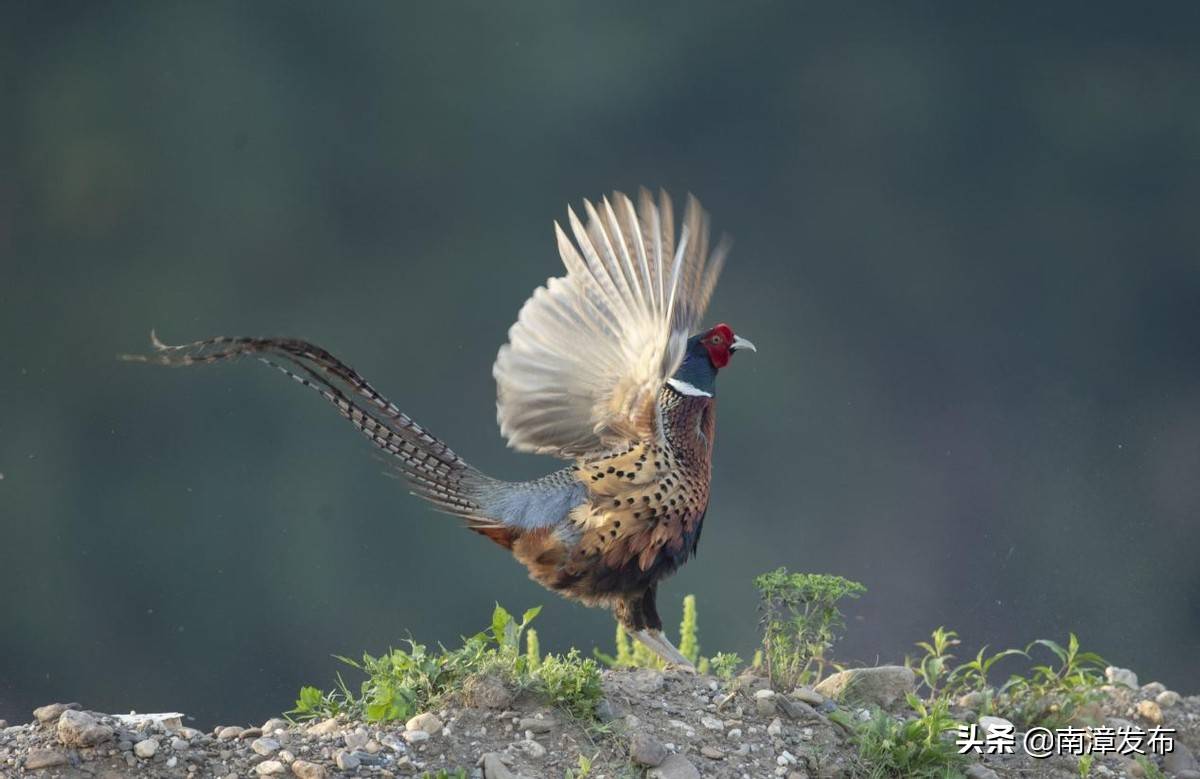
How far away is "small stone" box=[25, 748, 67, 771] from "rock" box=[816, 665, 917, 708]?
10.4ft

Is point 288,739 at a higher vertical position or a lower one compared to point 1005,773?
lower

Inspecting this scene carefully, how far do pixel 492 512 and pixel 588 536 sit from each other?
486 millimetres

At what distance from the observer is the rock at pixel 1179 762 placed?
633 cm

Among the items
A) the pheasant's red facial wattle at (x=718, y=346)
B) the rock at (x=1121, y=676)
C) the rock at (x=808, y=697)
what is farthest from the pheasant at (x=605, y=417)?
the rock at (x=1121, y=676)

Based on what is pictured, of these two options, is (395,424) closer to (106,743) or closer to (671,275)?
(671,275)

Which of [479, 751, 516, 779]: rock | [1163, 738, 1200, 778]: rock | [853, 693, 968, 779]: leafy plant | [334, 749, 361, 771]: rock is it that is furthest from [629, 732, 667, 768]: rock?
[1163, 738, 1200, 778]: rock

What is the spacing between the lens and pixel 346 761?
508cm

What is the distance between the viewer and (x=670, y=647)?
6.80 meters

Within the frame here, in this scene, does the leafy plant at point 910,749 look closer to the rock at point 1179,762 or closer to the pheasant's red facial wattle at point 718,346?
the rock at point 1179,762

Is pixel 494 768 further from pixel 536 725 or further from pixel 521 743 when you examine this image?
pixel 536 725

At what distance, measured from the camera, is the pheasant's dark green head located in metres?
6.79

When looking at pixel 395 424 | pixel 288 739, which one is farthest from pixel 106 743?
pixel 395 424

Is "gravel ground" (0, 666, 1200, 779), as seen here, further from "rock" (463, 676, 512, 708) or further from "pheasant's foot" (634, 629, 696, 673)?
"pheasant's foot" (634, 629, 696, 673)

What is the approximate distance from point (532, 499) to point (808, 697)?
1.54 metres
